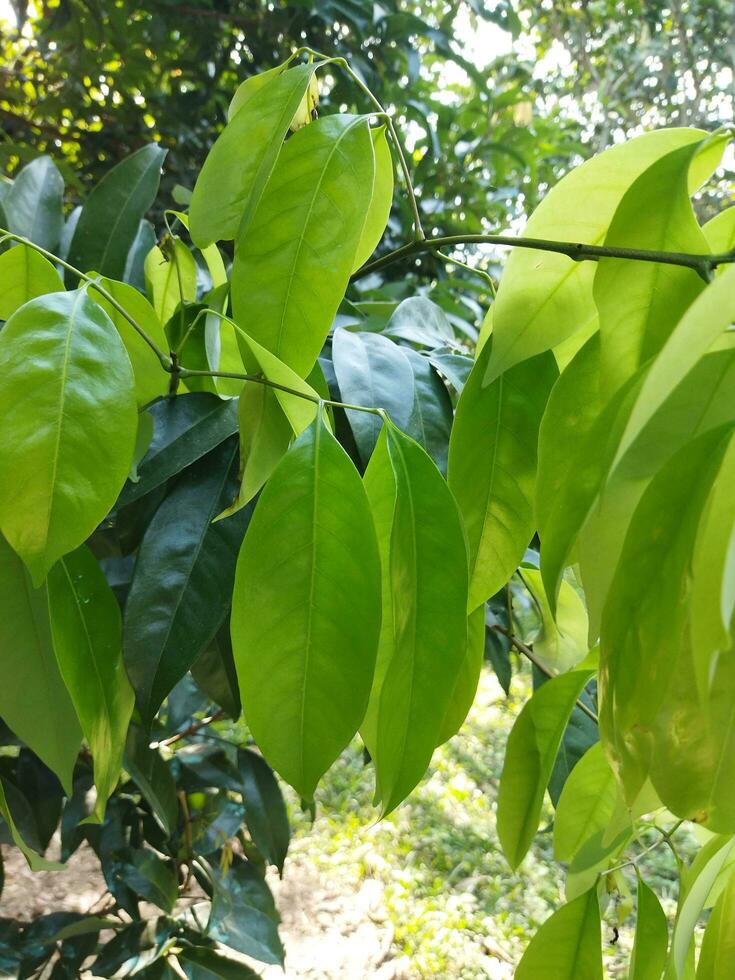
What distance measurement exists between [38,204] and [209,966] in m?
0.62

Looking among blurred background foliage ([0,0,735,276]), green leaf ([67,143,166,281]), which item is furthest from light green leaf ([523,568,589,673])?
blurred background foliage ([0,0,735,276])

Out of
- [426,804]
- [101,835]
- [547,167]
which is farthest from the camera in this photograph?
[426,804]

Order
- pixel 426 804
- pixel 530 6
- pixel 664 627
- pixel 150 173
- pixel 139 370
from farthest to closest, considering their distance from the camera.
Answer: pixel 530 6
pixel 426 804
pixel 150 173
pixel 139 370
pixel 664 627

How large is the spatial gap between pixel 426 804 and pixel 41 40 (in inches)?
68.2

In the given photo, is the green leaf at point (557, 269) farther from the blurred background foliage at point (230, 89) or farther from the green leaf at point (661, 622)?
the blurred background foliage at point (230, 89)

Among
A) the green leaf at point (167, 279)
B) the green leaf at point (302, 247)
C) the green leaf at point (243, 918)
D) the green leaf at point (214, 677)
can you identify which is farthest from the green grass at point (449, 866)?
the green leaf at point (302, 247)

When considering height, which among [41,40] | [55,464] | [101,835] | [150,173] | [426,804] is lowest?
[426,804]

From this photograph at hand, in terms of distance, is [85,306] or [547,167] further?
[547,167]

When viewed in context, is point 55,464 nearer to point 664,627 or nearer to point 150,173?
point 664,627

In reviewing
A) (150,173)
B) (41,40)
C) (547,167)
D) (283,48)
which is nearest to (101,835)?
(150,173)

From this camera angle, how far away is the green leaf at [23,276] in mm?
292

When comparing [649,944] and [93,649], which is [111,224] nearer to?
[93,649]

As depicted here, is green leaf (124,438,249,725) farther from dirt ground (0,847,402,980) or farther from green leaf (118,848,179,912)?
dirt ground (0,847,402,980)

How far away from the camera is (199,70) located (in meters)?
1.20
